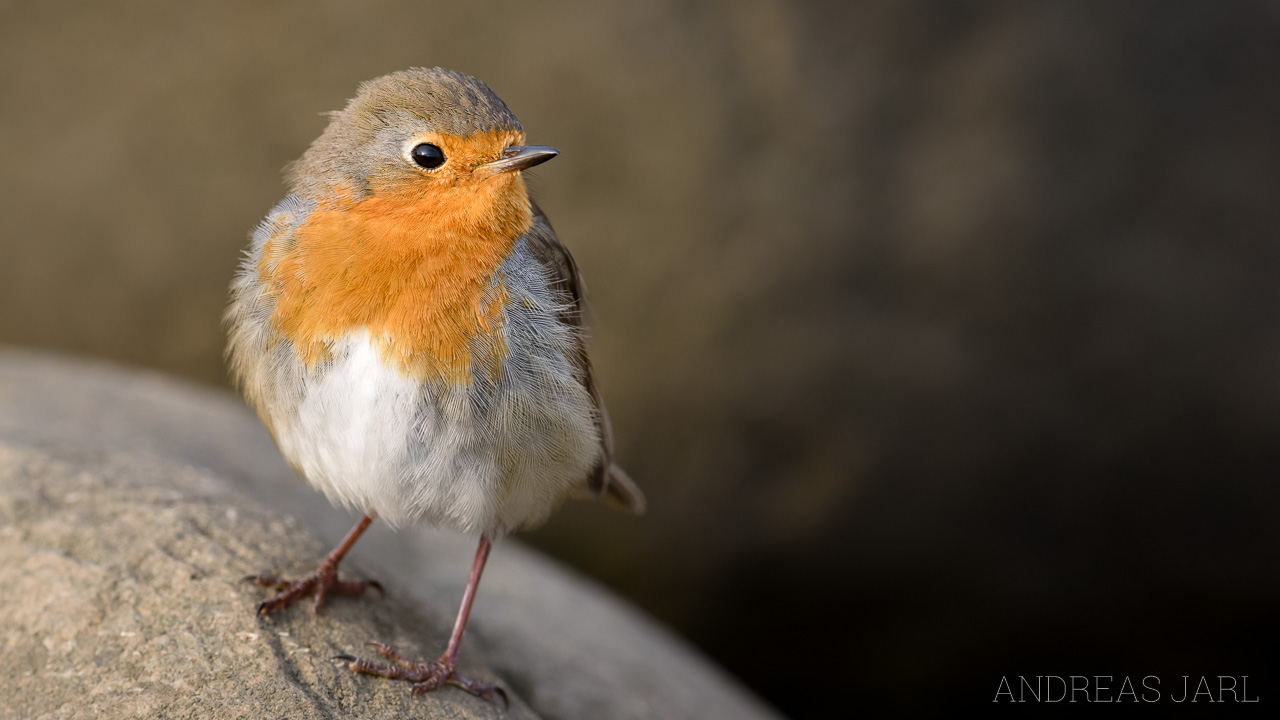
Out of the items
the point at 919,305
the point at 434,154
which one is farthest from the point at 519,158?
the point at 919,305

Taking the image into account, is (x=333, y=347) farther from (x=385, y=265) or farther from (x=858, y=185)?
(x=858, y=185)

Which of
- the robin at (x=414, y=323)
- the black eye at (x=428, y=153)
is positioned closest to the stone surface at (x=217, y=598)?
the robin at (x=414, y=323)

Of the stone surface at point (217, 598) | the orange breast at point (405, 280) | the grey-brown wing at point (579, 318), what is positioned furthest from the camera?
the grey-brown wing at point (579, 318)

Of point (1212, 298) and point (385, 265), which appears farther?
point (1212, 298)

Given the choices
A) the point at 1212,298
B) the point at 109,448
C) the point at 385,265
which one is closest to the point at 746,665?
the point at 1212,298

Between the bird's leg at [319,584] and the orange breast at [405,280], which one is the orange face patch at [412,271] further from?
the bird's leg at [319,584]

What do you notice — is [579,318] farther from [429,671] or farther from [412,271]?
[429,671]
